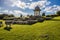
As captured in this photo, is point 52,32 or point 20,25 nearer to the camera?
point 52,32

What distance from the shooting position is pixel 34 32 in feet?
82.4

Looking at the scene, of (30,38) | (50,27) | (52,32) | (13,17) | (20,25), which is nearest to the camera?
(30,38)

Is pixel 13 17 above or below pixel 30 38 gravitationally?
above

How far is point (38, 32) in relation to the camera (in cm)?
2516

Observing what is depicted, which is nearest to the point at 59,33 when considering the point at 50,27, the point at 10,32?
the point at 50,27

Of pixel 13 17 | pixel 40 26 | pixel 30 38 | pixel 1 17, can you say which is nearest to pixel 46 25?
pixel 40 26

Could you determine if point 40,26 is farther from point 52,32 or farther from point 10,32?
point 10,32

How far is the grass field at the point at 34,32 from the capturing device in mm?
23469

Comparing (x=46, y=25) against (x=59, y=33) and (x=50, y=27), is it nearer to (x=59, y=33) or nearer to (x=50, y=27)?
(x=50, y=27)

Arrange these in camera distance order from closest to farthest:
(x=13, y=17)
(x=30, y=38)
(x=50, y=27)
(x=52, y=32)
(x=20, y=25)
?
(x=30, y=38) < (x=52, y=32) < (x=50, y=27) < (x=20, y=25) < (x=13, y=17)

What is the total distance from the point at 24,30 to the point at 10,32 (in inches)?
90.6

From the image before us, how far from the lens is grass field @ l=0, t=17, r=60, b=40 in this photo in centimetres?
2347

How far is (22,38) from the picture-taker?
2327 cm

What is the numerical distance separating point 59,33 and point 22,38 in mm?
5780
